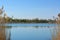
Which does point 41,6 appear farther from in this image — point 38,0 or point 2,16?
point 2,16

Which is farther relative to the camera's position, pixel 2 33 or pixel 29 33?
pixel 29 33

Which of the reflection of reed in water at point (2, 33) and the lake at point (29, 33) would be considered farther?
the lake at point (29, 33)

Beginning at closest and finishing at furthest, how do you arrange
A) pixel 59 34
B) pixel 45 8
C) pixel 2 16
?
1. pixel 59 34
2. pixel 2 16
3. pixel 45 8

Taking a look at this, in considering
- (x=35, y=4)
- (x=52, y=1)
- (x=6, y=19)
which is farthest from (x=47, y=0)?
(x=6, y=19)

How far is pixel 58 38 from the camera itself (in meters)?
4.59

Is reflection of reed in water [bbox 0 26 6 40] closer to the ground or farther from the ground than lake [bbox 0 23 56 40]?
farther from the ground

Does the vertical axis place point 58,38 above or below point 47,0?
below

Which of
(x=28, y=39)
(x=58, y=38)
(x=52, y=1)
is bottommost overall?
(x=28, y=39)

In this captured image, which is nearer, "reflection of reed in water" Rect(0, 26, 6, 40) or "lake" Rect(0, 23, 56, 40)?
"reflection of reed in water" Rect(0, 26, 6, 40)

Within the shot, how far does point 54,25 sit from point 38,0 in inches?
150

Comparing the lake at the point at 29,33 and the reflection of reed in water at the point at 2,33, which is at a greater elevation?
the reflection of reed in water at the point at 2,33

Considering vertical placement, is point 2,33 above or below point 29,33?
above

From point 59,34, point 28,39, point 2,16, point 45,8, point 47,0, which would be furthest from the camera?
point 45,8

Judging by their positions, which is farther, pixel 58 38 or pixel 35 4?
pixel 35 4
